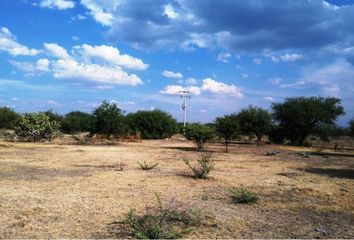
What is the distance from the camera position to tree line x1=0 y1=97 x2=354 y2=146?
41.1 m

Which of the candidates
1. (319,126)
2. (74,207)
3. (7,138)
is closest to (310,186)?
(74,207)

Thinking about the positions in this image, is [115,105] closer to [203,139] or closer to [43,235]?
[203,139]

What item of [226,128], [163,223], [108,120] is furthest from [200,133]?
[163,223]

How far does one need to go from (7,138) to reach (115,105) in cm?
1244

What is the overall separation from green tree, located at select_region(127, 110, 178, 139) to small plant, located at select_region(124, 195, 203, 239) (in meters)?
50.1

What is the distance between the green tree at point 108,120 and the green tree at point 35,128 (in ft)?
16.6

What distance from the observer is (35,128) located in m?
44.9

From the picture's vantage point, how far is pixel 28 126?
44.6m

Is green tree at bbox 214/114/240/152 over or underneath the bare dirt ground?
over

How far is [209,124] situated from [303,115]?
19.1 m

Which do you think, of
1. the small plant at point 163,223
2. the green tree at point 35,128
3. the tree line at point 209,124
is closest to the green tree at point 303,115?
the tree line at point 209,124

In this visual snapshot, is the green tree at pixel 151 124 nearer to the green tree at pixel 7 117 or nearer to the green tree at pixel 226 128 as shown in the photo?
the green tree at pixel 7 117

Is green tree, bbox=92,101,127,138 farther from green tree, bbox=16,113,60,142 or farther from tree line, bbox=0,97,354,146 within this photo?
green tree, bbox=16,113,60,142

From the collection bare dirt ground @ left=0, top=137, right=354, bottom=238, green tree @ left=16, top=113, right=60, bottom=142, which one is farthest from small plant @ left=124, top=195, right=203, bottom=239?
green tree @ left=16, top=113, right=60, bottom=142
